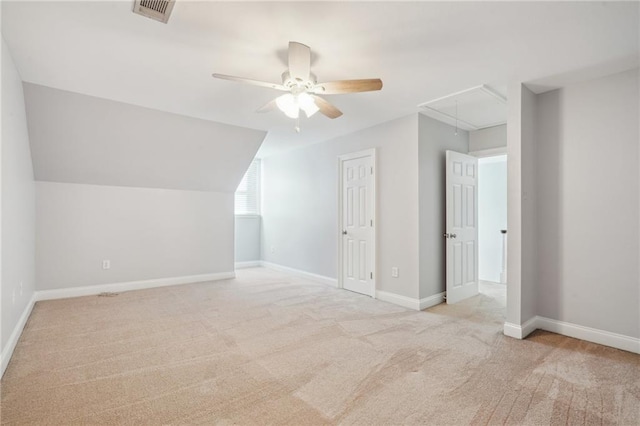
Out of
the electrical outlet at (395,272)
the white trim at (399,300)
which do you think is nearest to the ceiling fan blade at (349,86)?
the electrical outlet at (395,272)

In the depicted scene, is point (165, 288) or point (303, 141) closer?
point (165, 288)

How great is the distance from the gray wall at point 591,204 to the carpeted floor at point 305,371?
0.36 m

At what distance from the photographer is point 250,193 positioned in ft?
23.3

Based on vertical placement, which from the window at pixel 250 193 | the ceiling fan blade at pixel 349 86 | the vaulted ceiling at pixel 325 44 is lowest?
the window at pixel 250 193

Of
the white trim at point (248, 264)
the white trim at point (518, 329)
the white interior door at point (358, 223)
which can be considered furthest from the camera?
the white trim at point (248, 264)

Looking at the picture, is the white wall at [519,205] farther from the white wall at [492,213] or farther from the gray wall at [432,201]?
the white wall at [492,213]

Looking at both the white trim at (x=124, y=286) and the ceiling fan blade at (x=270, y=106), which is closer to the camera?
the ceiling fan blade at (x=270, y=106)

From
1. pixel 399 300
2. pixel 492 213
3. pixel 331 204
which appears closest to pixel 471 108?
pixel 331 204

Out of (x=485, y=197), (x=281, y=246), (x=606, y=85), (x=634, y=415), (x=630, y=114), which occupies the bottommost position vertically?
(x=634, y=415)

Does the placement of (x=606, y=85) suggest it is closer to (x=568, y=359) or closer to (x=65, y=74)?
(x=568, y=359)

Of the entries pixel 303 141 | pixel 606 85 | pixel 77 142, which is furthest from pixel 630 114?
pixel 77 142

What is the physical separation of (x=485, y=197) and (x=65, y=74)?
6.50m

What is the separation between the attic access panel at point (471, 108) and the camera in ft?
11.1

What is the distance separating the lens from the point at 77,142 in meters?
4.04
